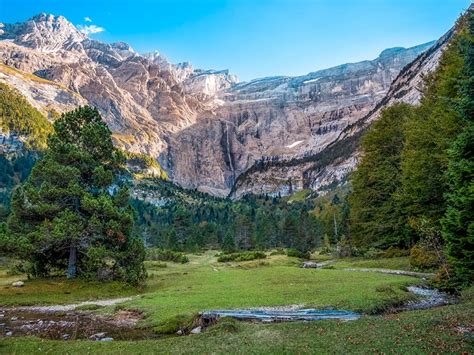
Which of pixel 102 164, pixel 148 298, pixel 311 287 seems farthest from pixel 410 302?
pixel 102 164

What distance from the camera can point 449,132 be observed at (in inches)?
1184

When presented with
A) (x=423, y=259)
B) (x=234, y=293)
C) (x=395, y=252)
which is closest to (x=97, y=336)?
(x=234, y=293)

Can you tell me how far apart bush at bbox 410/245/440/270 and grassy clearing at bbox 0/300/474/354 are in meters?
17.6

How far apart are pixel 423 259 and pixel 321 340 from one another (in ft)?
84.9

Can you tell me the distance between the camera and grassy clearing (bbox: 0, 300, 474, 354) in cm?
1365

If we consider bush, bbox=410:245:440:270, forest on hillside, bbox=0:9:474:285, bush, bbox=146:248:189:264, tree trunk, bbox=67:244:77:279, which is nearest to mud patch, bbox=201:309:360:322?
forest on hillside, bbox=0:9:474:285

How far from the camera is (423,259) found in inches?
1432

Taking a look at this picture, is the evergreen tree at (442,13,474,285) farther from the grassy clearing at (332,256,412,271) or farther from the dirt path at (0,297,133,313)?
the dirt path at (0,297,133,313)

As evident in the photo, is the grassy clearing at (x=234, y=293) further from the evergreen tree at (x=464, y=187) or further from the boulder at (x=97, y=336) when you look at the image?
the evergreen tree at (x=464, y=187)

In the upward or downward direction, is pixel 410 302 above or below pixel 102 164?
below

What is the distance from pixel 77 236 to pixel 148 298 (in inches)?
480

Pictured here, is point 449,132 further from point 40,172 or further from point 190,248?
point 190,248

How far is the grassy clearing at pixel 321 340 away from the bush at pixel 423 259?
17.6m

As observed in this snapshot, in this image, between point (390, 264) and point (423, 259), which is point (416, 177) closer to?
point (423, 259)
